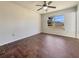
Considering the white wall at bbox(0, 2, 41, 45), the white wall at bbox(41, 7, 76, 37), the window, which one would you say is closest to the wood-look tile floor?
the white wall at bbox(0, 2, 41, 45)

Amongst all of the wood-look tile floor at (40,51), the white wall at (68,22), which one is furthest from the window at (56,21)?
the wood-look tile floor at (40,51)

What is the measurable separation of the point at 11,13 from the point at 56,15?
12.7 feet

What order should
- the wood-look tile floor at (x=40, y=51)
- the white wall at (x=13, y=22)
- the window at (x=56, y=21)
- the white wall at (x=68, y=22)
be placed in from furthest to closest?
the window at (x=56, y=21) → the white wall at (x=68, y=22) → the white wall at (x=13, y=22) → the wood-look tile floor at (x=40, y=51)

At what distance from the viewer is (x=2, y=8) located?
3.84 metres

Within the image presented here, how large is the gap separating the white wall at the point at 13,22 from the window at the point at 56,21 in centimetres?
215

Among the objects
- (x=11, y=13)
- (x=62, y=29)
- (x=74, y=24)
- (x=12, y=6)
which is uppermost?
(x=12, y=6)

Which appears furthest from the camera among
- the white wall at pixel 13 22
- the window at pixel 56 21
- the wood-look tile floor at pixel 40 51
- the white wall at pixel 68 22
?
the window at pixel 56 21

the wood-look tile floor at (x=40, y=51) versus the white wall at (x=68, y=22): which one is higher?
the white wall at (x=68, y=22)

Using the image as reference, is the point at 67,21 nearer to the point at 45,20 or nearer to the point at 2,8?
the point at 45,20

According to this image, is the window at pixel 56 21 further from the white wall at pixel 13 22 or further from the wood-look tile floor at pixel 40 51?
the wood-look tile floor at pixel 40 51

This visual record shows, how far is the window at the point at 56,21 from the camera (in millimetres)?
6251

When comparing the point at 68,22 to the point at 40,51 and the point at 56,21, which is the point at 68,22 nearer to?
the point at 56,21

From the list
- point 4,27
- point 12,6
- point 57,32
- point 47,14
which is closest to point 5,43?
point 4,27

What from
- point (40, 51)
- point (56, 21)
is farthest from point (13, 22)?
point (56, 21)
